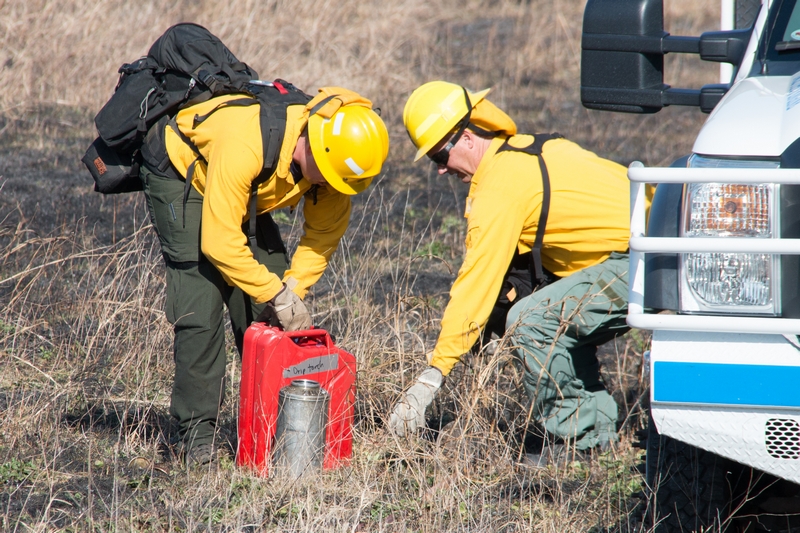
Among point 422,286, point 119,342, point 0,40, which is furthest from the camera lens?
point 0,40

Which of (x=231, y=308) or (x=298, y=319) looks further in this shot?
(x=231, y=308)

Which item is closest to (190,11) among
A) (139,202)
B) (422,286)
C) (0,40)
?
(0,40)

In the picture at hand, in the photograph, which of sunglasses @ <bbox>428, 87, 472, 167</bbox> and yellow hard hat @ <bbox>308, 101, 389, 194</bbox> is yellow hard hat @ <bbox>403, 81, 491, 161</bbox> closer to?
sunglasses @ <bbox>428, 87, 472, 167</bbox>

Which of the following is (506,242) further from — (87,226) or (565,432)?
(87,226)

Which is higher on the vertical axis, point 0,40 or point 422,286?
point 0,40

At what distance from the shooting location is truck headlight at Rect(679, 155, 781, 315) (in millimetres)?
2432

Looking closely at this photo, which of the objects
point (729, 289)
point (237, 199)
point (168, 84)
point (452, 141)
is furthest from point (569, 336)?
point (168, 84)

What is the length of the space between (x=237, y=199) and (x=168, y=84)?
0.83m

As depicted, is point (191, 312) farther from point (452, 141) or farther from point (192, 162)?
point (452, 141)

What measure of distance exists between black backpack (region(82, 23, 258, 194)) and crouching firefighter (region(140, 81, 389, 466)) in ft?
0.21

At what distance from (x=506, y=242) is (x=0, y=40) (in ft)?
31.0

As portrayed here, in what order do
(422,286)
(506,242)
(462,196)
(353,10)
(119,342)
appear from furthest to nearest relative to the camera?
(353,10), (462,196), (422,286), (119,342), (506,242)

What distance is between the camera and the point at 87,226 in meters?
7.04

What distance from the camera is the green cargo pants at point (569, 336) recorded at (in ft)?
13.3
